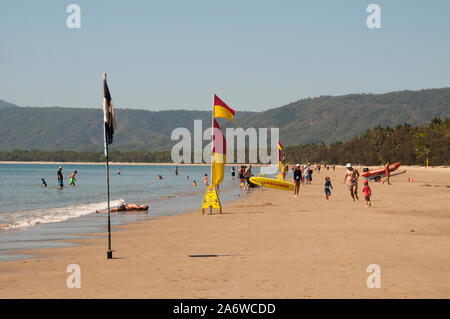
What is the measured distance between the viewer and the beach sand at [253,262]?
315 inches

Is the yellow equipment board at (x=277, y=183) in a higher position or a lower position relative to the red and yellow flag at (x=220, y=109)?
lower

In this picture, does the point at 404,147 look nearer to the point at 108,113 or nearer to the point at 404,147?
the point at 404,147

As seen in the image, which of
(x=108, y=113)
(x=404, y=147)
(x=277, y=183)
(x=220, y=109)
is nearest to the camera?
(x=108, y=113)

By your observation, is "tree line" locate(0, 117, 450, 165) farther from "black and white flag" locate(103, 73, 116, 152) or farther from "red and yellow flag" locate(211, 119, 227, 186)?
"black and white flag" locate(103, 73, 116, 152)

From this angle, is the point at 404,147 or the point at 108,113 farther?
the point at 404,147

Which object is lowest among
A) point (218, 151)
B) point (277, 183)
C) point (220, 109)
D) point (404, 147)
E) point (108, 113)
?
point (277, 183)

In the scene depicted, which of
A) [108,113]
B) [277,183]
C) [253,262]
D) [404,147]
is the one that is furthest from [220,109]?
[404,147]

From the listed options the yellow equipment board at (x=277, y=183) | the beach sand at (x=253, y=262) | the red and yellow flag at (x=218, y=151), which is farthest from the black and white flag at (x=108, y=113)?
the yellow equipment board at (x=277, y=183)

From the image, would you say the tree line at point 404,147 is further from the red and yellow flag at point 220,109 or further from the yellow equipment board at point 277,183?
the red and yellow flag at point 220,109

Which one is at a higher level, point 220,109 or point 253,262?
point 220,109

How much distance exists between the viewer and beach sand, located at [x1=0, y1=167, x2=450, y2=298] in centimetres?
800

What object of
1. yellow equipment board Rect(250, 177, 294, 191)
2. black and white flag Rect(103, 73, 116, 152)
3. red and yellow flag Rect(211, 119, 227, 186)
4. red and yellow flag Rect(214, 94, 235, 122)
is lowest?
yellow equipment board Rect(250, 177, 294, 191)

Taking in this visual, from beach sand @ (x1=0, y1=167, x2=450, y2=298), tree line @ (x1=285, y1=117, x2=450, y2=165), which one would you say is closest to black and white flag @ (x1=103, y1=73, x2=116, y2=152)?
beach sand @ (x1=0, y1=167, x2=450, y2=298)

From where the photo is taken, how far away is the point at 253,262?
10.3 m
